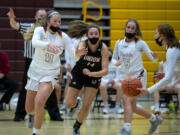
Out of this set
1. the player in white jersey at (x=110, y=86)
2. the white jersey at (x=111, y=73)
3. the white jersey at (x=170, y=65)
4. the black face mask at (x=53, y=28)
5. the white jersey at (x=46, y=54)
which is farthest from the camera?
the white jersey at (x=111, y=73)

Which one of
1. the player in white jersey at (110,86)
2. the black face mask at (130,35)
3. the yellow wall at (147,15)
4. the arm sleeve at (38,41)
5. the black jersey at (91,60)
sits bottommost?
the player in white jersey at (110,86)

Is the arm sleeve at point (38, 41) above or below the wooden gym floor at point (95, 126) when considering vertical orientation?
above

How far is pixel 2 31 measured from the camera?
39.4 feet

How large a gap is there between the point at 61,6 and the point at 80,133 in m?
7.08

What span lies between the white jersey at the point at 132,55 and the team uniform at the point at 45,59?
1.05 metres

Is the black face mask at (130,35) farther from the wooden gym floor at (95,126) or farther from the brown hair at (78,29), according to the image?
the wooden gym floor at (95,126)

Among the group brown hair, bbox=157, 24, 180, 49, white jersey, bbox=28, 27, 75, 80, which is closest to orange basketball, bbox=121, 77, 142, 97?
brown hair, bbox=157, 24, 180, 49

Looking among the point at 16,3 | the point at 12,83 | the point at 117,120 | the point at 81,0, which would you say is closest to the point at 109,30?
the point at 81,0

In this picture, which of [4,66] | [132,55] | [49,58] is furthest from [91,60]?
[4,66]

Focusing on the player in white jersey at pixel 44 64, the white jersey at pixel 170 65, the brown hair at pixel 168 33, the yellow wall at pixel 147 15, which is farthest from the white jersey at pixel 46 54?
the yellow wall at pixel 147 15

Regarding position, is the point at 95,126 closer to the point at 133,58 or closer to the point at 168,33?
the point at 133,58

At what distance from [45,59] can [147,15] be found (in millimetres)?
A: 7918

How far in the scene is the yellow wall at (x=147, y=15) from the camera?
41.0 ft

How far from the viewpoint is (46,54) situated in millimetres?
5305
